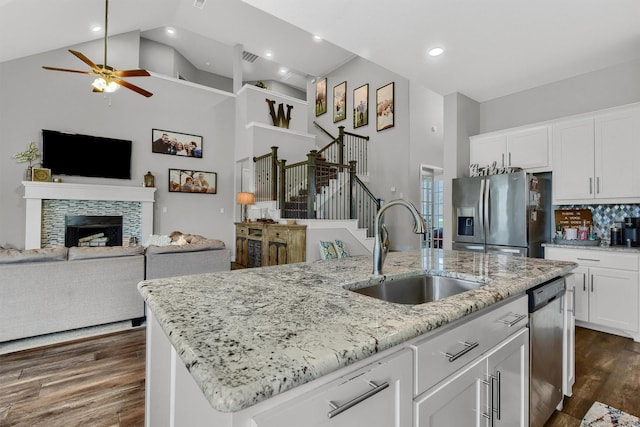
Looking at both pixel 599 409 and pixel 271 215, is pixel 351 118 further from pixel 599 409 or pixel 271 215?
pixel 599 409

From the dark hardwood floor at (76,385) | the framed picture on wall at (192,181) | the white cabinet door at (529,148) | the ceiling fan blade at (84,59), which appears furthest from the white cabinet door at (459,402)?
the framed picture on wall at (192,181)

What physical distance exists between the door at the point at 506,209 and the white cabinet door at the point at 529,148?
0.52 m

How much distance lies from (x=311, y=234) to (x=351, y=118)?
435 cm

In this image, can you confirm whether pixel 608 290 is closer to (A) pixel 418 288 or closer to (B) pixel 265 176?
(A) pixel 418 288

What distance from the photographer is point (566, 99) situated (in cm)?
Answer: 385

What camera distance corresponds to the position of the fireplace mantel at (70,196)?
5.39m

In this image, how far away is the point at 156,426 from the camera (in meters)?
1.11

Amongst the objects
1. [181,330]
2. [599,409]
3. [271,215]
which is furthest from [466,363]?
[271,215]

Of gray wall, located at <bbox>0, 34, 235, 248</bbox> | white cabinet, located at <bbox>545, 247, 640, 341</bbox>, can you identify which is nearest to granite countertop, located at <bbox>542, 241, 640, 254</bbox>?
white cabinet, located at <bbox>545, 247, 640, 341</bbox>

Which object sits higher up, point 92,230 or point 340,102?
point 340,102

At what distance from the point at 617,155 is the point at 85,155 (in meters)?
8.10

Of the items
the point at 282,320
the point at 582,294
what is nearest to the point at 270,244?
the point at 582,294

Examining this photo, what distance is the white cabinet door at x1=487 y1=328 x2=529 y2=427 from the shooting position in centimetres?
121

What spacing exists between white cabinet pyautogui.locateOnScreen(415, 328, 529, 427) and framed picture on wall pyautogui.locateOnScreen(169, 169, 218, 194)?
6.98 metres
